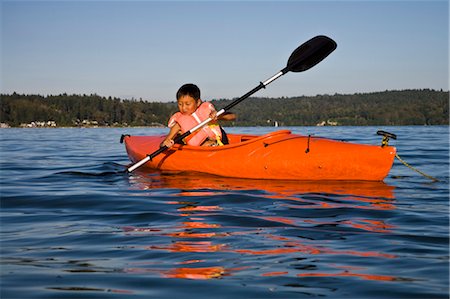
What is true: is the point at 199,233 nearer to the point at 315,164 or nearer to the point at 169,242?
the point at 169,242

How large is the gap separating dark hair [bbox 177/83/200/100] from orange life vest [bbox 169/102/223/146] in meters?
0.19

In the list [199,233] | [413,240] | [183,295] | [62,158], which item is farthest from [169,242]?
[62,158]

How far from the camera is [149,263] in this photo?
3.73 m

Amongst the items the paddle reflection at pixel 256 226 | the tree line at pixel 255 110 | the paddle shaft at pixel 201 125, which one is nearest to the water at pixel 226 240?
the paddle reflection at pixel 256 226

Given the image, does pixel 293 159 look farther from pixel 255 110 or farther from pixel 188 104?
pixel 255 110

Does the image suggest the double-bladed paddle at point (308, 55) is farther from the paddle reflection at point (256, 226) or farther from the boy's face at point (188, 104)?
the paddle reflection at point (256, 226)

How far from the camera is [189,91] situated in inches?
344

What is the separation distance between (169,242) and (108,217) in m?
1.32

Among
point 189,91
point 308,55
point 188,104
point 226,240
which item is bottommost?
point 226,240

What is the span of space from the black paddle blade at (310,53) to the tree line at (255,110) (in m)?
83.3

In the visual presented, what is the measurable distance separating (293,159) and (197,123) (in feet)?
5.56

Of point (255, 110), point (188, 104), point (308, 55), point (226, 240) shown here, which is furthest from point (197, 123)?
point (255, 110)

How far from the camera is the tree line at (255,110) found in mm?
102125

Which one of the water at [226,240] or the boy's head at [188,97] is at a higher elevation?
the boy's head at [188,97]
